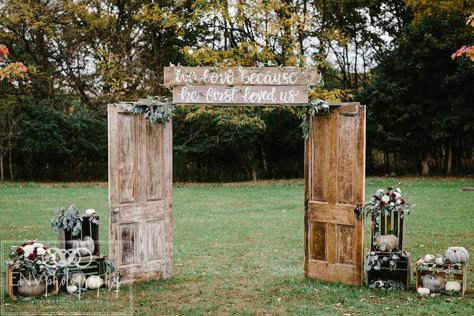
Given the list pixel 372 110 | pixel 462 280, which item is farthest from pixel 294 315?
pixel 372 110

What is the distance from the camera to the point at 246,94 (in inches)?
337

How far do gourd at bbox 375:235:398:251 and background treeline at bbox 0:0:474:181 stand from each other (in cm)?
1675

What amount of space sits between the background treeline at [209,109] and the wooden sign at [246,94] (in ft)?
53.1

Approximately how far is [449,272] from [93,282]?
488cm

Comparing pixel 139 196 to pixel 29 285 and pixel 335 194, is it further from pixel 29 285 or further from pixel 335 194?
pixel 335 194

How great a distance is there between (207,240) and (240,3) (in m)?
14.5

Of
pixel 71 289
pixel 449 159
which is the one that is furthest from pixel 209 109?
pixel 71 289

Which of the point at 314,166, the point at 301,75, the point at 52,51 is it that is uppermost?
the point at 52,51

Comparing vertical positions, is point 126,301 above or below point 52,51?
below

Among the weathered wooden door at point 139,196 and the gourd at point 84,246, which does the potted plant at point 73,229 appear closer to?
the gourd at point 84,246

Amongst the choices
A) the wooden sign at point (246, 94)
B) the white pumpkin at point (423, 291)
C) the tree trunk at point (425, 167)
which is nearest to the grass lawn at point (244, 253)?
the white pumpkin at point (423, 291)

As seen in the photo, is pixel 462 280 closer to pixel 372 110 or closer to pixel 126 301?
pixel 126 301

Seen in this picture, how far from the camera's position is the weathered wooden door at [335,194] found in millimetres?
8555

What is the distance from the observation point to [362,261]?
339 inches
